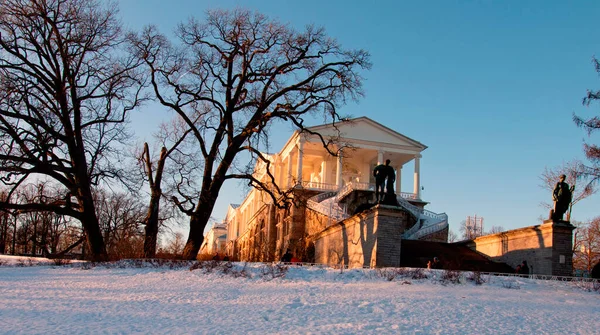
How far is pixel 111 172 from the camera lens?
22.1 meters

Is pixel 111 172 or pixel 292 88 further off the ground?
pixel 292 88

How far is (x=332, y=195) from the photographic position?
45.0 m

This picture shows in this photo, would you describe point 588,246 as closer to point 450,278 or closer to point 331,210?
point 331,210

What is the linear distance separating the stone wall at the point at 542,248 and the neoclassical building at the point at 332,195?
6.03 meters

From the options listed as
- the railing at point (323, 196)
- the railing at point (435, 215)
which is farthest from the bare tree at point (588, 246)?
the railing at point (323, 196)

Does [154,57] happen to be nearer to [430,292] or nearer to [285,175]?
[430,292]

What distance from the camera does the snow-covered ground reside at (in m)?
8.01

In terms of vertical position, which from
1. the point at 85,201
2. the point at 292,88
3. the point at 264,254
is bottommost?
the point at 264,254

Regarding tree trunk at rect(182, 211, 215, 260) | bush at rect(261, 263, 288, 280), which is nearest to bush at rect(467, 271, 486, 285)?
bush at rect(261, 263, 288, 280)

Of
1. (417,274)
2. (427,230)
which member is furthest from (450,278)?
(427,230)

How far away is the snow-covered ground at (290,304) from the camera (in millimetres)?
8008

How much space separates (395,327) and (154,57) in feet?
55.8

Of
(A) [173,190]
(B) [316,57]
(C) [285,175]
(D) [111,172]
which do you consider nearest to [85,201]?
(D) [111,172]

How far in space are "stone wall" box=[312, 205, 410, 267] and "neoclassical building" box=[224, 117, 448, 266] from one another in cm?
12
